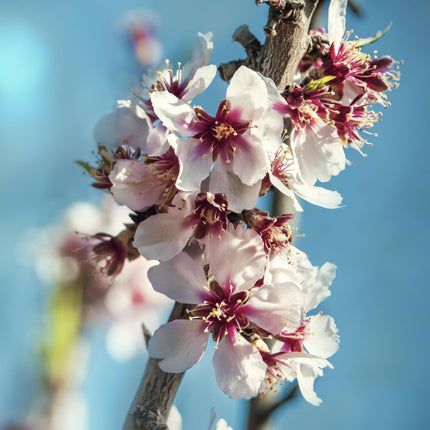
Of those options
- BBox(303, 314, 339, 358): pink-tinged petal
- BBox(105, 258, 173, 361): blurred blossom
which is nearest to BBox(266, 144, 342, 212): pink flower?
BBox(303, 314, 339, 358): pink-tinged petal

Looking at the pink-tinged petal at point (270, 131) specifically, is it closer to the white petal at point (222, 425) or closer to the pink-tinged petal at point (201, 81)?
the pink-tinged petal at point (201, 81)

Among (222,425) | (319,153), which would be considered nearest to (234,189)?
(319,153)

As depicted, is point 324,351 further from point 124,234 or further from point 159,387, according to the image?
point 124,234

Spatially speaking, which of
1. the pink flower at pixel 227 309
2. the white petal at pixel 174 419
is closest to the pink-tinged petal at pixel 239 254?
the pink flower at pixel 227 309

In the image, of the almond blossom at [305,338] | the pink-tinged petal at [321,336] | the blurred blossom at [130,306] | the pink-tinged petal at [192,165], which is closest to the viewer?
the pink-tinged petal at [192,165]

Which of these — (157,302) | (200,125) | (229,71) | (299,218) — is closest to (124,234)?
(200,125)

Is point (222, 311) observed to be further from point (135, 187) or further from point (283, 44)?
point (283, 44)
